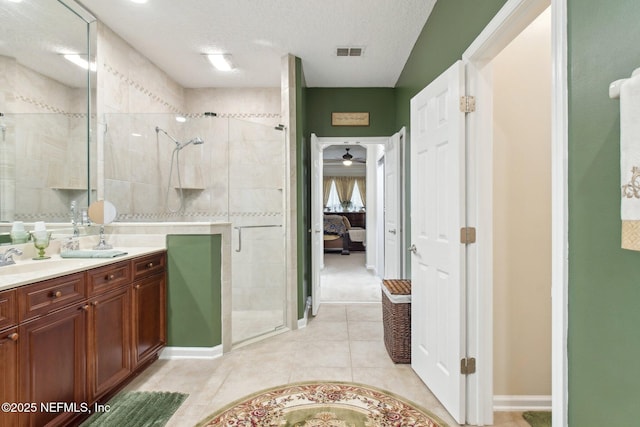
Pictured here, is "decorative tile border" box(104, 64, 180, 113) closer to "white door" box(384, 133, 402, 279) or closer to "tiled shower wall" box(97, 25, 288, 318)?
"tiled shower wall" box(97, 25, 288, 318)

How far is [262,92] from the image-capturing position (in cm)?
423

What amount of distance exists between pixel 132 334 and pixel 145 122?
203 centimetres

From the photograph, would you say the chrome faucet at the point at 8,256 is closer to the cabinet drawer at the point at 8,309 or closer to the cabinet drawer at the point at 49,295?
the cabinet drawer at the point at 49,295

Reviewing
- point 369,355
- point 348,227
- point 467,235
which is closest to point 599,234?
point 467,235

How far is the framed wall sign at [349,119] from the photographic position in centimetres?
418

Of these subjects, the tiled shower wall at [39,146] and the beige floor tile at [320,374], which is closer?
the tiled shower wall at [39,146]

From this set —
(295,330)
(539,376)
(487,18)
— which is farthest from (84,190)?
(539,376)

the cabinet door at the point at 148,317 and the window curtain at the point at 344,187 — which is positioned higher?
the window curtain at the point at 344,187

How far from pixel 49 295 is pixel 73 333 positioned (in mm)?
278

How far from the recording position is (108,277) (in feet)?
6.68

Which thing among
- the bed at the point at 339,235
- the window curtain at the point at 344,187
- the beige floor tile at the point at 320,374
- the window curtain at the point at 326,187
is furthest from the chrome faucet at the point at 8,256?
the window curtain at the point at 344,187

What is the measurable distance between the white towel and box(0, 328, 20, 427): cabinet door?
220cm

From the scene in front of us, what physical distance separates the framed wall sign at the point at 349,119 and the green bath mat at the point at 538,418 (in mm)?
3338

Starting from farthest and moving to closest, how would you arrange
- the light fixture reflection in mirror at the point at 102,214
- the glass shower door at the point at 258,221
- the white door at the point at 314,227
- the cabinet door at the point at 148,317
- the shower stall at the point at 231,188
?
the white door at the point at 314,227
the glass shower door at the point at 258,221
the shower stall at the point at 231,188
the light fixture reflection in mirror at the point at 102,214
the cabinet door at the point at 148,317
